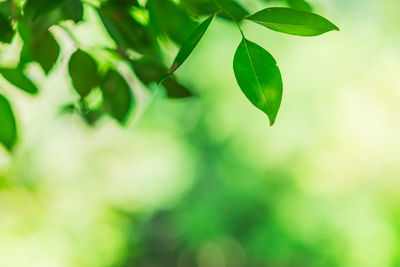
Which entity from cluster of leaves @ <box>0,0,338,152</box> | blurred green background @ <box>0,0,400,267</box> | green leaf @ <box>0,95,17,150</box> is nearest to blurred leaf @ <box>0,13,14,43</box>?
cluster of leaves @ <box>0,0,338,152</box>

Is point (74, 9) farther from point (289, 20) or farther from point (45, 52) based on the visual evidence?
point (289, 20)

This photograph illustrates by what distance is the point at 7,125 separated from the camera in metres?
0.62

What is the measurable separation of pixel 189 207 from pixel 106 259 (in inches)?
34.3

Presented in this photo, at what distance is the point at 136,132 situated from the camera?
5227 millimetres

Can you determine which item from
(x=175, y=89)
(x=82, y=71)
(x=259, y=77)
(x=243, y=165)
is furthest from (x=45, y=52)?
(x=243, y=165)

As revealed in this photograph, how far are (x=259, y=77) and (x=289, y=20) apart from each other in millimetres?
55

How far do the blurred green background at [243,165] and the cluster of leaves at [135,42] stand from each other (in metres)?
3.03

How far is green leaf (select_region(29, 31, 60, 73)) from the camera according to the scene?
0.59m

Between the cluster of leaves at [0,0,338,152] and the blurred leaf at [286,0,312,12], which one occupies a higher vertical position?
the blurred leaf at [286,0,312,12]

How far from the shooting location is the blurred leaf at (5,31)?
0.52m

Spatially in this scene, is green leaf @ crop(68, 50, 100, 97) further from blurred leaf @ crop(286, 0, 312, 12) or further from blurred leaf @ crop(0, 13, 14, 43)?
blurred leaf @ crop(286, 0, 312, 12)

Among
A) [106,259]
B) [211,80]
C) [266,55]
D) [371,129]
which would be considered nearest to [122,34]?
[266,55]

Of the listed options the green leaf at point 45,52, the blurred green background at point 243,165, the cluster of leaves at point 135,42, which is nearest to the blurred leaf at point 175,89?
the cluster of leaves at point 135,42

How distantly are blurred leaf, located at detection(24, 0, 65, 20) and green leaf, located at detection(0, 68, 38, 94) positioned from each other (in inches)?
6.2
